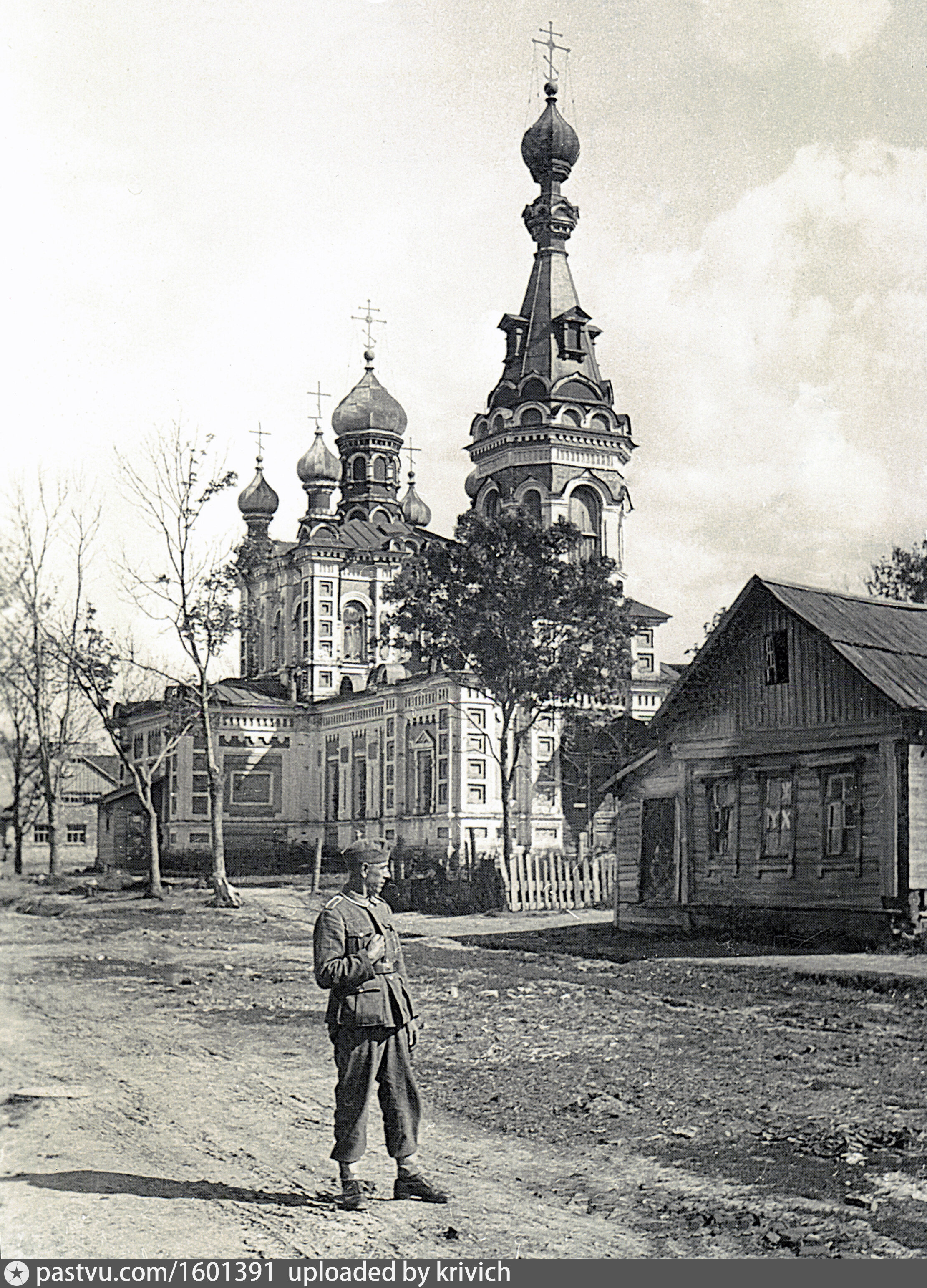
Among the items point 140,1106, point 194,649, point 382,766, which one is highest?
point 194,649

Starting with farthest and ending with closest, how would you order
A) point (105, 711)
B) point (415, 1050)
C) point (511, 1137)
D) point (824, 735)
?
point (824, 735), point (105, 711), point (415, 1050), point (511, 1137)

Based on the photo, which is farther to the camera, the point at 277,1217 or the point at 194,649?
the point at 194,649

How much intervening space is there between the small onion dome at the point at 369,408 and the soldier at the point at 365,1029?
3.96 meters

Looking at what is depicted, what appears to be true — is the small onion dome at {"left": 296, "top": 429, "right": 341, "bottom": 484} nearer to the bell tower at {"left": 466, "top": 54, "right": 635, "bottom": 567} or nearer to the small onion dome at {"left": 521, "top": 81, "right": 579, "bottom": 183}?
the bell tower at {"left": 466, "top": 54, "right": 635, "bottom": 567}

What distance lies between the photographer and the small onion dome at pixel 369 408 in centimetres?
886

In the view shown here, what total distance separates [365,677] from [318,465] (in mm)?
1988

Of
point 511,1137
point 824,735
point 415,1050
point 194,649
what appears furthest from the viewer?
point 824,735

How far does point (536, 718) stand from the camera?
14.6 meters

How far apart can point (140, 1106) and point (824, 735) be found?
8293 mm

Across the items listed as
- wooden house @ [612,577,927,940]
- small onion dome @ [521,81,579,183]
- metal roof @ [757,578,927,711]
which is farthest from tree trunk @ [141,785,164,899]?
wooden house @ [612,577,927,940]

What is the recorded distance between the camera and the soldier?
19.3ft

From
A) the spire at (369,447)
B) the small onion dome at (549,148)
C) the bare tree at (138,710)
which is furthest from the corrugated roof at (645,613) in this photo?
the bare tree at (138,710)
